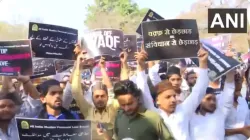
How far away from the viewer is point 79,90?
5.07 meters

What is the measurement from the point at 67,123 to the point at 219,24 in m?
1.63

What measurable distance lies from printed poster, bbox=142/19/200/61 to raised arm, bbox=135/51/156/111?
0.32 ft

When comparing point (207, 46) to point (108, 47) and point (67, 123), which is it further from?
point (67, 123)

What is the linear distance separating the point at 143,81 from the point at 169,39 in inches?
17.8

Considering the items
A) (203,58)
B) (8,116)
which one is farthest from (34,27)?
(203,58)

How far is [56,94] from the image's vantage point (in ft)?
16.1

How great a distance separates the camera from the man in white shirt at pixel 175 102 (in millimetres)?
4773

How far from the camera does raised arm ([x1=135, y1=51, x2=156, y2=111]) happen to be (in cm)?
489

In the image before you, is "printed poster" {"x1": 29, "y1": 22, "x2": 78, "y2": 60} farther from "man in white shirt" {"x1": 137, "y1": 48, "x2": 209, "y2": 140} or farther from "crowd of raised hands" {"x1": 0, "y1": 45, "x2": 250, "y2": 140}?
"man in white shirt" {"x1": 137, "y1": 48, "x2": 209, "y2": 140}

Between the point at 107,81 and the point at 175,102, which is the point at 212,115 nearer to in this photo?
the point at 175,102

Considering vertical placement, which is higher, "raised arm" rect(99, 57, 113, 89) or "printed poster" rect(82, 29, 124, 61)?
"printed poster" rect(82, 29, 124, 61)

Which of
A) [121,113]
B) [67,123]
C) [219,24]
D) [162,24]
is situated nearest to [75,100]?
[67,123]

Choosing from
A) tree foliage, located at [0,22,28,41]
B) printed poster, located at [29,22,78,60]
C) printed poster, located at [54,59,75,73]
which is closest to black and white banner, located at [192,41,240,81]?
printed poster, located at [29,22,78,60]

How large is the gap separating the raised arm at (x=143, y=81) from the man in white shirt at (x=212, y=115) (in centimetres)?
44
